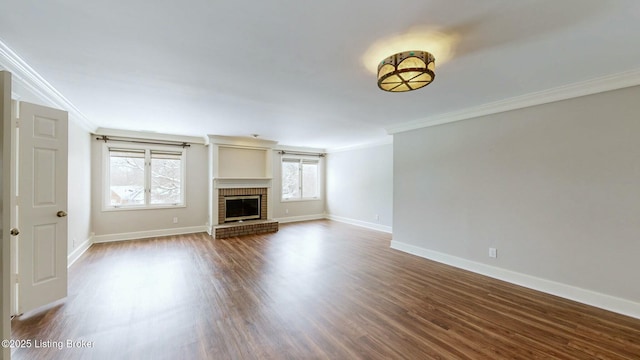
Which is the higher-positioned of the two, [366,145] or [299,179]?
[366,145]

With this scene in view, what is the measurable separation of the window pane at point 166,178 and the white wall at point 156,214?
20 cm

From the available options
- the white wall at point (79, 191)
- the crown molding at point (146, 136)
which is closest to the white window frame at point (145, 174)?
Result: the crown molding at point (146, 136)

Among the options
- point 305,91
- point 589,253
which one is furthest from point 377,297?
point 305,91

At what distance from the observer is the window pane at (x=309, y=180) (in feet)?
26.2

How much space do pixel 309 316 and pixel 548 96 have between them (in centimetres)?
376

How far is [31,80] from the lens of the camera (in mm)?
2479

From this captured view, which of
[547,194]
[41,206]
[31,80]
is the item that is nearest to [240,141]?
[31,80]

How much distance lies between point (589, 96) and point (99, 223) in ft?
26.7

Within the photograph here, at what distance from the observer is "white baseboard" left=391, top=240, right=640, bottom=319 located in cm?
248

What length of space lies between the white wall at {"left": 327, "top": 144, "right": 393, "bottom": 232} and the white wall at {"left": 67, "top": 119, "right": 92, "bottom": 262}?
591cm

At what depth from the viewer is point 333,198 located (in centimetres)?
796

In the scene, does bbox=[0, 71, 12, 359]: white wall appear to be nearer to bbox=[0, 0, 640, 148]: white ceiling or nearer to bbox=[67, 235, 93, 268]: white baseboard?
bbox=[0, 0, 640, 148]: white ceiling

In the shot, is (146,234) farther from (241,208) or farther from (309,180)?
(309,180)

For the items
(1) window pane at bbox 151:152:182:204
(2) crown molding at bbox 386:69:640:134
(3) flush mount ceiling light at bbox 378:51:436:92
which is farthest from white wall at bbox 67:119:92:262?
(2) crown molding at bbox 386:69:640:134
